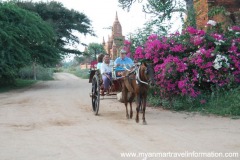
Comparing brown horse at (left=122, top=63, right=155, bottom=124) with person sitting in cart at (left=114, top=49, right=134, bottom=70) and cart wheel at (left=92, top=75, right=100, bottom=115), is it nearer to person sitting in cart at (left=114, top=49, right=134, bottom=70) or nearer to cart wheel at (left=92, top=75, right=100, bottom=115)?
person sitting in cart at (left=114, top=49, right=134, bottom=70)

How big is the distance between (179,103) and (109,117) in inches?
99.3

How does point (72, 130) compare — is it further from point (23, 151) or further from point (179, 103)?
point (179, 103)

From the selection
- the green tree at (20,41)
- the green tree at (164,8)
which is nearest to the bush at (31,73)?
the green tree at (20,41)

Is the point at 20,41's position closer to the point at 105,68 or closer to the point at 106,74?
the point at 105,68

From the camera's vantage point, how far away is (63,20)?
30844mm

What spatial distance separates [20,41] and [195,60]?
49.6ft

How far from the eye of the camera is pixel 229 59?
1000cm

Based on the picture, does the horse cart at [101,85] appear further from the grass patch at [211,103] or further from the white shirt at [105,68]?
Result: the grass patch at [211,103]

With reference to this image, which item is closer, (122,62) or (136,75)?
(136,75)

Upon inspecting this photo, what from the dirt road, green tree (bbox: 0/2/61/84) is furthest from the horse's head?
green tree (bbox: 0/2/61/84)

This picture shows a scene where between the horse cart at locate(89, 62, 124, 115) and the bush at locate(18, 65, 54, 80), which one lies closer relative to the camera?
the horse cart at locate(89, 62, 124, 115)

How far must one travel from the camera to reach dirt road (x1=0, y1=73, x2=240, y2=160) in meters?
5.47

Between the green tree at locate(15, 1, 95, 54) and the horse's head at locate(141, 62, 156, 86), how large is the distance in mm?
22734

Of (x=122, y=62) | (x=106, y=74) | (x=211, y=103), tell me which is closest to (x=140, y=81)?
(x=122, y=62)
